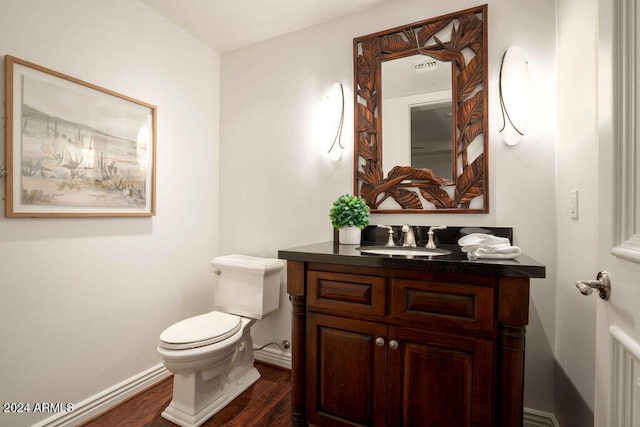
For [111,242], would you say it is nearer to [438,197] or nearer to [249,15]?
[249,15]

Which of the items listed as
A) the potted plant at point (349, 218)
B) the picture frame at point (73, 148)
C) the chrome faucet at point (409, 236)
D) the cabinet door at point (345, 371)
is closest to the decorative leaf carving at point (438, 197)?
the chrome faucet at point (409, 236)

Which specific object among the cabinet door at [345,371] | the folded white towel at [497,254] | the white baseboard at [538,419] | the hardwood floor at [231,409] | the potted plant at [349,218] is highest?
the potted plant at [349,218]

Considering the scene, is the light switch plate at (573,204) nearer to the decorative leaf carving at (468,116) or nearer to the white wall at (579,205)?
the white wall at (579,205)

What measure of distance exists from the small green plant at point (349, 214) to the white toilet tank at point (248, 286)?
23.5 inches

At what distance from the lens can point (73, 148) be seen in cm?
159

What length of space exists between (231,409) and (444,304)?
1.38 meters

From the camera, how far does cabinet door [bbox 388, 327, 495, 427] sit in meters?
1.09

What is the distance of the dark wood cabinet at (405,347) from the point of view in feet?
3.53

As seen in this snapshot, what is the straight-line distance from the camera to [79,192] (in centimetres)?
163

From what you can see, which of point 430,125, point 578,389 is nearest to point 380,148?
point 430,125

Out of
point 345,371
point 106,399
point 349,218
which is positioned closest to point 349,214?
point 349,218

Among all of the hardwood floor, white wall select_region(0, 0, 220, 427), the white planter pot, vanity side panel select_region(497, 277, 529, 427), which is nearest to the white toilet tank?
white wall select_region(0, 0, 220, 427)

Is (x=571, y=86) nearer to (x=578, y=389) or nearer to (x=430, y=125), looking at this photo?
(x=430, y=125)

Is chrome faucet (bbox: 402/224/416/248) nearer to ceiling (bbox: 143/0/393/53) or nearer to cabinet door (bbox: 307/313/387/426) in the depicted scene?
cabinet door (bbox: 307/313/387/426)
